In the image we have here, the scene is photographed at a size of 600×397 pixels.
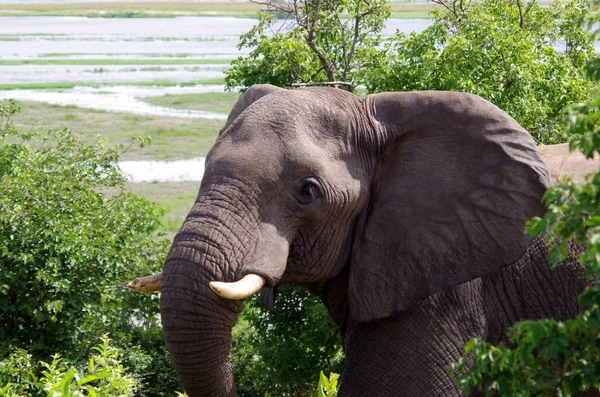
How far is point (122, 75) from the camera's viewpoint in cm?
3312

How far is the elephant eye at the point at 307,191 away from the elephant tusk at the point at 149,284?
2.23ft

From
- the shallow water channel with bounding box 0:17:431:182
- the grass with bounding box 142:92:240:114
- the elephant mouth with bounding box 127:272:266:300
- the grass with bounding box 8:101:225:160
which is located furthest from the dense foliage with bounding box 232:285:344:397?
the grass with bounding box 142:92:240:114

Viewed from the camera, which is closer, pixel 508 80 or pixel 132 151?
pixel 508 80

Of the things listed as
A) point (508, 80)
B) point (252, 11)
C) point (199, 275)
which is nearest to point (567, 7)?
point (508, 80)

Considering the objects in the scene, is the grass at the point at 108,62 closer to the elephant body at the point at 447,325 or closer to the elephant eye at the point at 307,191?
the elephant body at the point at 447,325

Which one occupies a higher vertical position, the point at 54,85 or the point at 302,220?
the point at 302,220

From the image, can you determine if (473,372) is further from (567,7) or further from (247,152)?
(567,7)

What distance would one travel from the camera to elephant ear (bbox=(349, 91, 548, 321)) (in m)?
4.61

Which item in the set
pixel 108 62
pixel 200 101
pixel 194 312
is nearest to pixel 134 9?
pixel 108 62

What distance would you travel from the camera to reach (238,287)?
13.5ft

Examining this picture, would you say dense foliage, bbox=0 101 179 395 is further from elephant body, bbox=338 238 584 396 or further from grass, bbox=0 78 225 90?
grass, bbox=0 78 225 90

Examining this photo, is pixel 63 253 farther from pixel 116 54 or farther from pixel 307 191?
pixel 116 54

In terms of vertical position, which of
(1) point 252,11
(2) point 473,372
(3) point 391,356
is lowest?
(1) point 252,11

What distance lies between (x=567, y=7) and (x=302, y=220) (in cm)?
597
